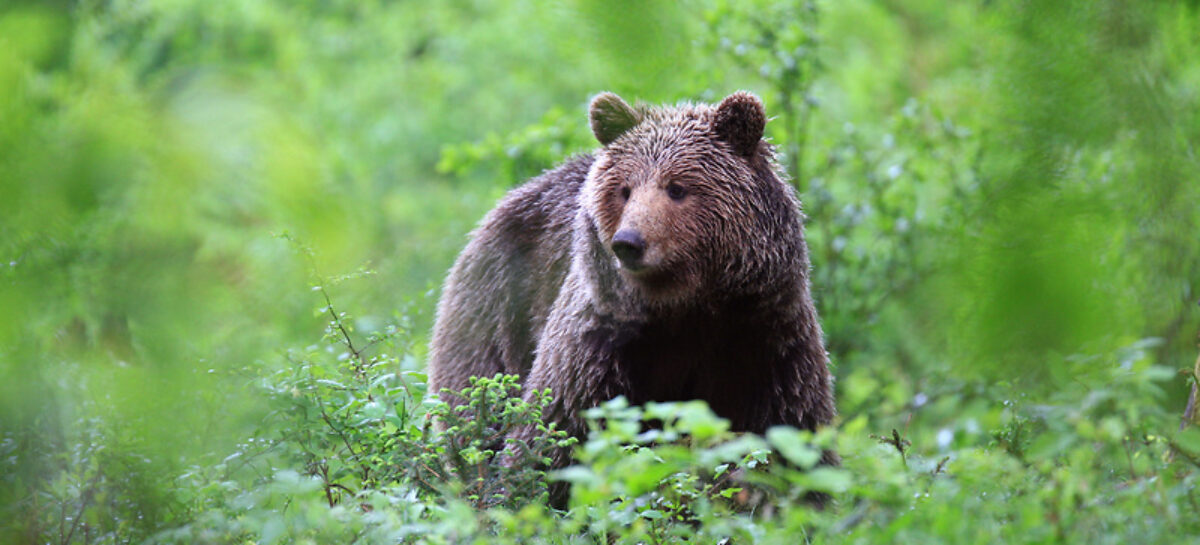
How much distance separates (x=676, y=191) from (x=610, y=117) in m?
0.51

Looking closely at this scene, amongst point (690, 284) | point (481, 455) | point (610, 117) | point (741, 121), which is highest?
point (610, 117)

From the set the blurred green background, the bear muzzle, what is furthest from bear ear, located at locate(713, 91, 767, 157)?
the blurred green background

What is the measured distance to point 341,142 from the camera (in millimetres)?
13625

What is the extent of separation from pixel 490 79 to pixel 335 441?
11.0m

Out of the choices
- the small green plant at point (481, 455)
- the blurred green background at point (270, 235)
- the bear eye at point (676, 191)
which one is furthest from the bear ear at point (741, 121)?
the small green plant at point (481, 455)

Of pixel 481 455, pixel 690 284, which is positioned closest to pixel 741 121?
pixel 690 284

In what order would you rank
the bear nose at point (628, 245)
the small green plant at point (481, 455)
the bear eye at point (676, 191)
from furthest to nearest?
the bear eye at point (676, 191), the bear nose at point (628, 245), the small green plant at point (481, 455)

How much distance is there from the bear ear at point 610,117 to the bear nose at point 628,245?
2.49 ft

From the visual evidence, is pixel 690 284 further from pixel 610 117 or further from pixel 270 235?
pixel 270 235

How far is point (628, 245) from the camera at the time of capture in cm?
400

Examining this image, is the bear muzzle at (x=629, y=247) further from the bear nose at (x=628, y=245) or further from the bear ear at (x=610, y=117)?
the bear ear at (x=610, y=117)

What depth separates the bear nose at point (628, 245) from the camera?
3998 mm

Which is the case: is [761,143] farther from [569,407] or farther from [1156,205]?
[1156,205]

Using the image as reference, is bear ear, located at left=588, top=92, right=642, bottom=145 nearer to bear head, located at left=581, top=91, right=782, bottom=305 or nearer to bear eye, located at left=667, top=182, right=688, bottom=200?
bear head, located at left=581, top=91, right=782, bottom=305
